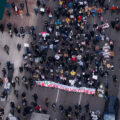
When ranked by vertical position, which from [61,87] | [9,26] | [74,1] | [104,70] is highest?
[74,1]

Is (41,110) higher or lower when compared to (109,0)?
lower

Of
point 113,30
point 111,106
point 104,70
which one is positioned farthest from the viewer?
point 113,30

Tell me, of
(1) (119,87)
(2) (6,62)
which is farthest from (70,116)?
(2) (6,62)

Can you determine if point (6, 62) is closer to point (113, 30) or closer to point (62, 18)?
point (62, 18)

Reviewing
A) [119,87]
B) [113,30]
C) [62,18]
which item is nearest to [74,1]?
[62,18]

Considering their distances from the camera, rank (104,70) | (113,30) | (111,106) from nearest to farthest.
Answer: (111,106)
(104,70)
(113,30)

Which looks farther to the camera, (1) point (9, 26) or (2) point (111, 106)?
(1) point (9, 26)
